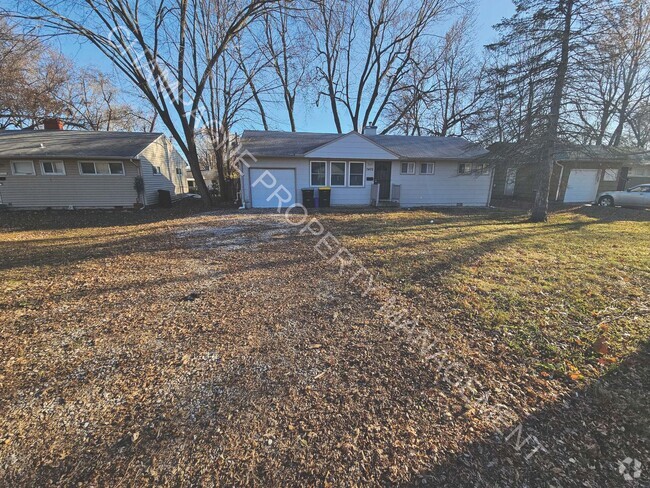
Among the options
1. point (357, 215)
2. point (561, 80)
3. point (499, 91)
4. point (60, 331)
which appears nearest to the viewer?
point (60, 331)

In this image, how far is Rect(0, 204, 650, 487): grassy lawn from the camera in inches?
71.3

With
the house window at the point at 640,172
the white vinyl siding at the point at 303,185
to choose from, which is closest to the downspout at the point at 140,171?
the white vinyl siding at the point at 303,185

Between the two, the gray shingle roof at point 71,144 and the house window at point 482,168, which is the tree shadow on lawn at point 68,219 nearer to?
the gray shingle roof at point 71,144

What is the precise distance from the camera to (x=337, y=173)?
14250mm

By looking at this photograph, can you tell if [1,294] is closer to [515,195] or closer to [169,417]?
[169,417]

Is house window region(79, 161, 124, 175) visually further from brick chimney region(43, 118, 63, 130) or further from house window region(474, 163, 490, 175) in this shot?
house window region(474, 163, 490, 175)

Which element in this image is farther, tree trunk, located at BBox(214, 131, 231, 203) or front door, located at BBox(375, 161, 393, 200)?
tree trunk, located at BBox(214, 131, 231, 203)

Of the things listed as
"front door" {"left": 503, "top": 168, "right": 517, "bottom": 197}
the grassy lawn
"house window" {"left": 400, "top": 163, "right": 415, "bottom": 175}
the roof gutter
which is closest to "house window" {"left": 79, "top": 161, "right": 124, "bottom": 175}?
the roof gutter

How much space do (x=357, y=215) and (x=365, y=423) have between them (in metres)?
10.1

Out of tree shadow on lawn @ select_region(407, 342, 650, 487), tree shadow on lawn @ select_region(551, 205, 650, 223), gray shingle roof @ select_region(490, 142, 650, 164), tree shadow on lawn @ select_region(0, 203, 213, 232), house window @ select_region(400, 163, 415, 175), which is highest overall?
gray shingle roof @ select_region(490, 142, 650, 164)

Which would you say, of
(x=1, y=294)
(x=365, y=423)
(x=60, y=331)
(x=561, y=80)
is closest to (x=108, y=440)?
(x=365, y=423)

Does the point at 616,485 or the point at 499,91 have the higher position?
the point at 499,91

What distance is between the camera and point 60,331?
130 inches

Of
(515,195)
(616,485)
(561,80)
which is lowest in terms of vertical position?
(616,485)
